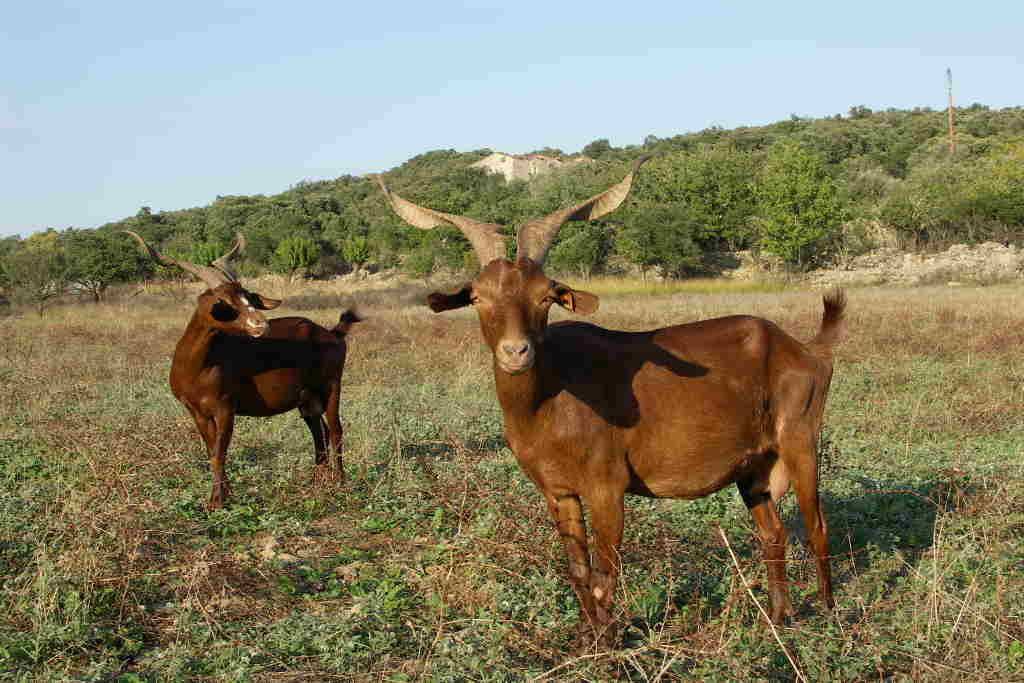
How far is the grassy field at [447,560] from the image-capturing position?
14.3ft

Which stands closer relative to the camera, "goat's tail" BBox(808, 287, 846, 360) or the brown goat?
the brown goat

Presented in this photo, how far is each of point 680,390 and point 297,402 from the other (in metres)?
5.09

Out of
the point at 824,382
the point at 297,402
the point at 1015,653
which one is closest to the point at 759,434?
the point at 824,382

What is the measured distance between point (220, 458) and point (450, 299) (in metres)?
4.13

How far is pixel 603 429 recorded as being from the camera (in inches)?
190

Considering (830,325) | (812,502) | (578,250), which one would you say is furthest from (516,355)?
(578,250)

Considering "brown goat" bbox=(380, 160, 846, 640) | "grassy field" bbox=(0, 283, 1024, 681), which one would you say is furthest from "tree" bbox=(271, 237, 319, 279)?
"brown goat" bbox=(380, 160, 846, 640)

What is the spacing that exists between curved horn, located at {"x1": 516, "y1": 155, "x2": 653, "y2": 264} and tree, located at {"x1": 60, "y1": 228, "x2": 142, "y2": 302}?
126 feet

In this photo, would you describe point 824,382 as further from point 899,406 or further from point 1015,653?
point 899,406

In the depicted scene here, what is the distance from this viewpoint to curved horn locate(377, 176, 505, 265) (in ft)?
16.0

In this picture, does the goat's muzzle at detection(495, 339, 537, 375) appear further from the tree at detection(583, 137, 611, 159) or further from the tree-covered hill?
the tree at detection(583, 137, 611, 159)

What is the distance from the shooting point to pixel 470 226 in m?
5.06

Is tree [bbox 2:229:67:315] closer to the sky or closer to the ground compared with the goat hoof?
closer to the sky

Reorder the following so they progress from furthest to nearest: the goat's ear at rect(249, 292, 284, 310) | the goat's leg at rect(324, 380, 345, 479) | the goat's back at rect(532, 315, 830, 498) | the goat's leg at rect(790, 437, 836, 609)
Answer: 1. the goat's leg at rect(324, 380, 345, 479)
2. the goat's ear at rect(249, 292, 284, 310)
3. the goat's leg at rect(790, 437, 836, 609)
4. the goat's back at rect(532, 315, 830, 498)
